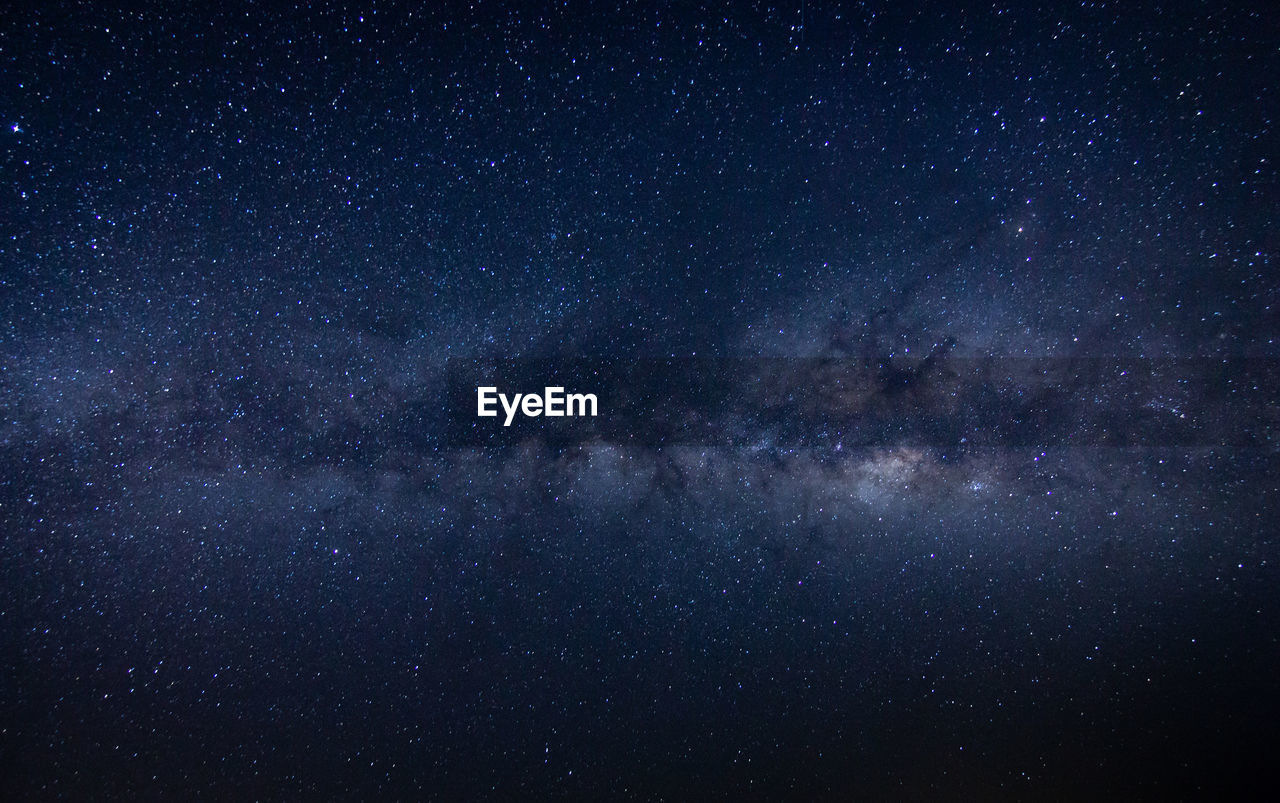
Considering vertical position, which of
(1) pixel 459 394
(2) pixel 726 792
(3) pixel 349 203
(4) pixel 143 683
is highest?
(3) pixel 349 203

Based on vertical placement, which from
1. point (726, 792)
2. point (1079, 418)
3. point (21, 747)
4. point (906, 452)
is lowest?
point (726, 792)

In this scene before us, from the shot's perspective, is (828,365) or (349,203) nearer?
(349,203)

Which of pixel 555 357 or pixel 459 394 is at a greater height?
pixel 555 357

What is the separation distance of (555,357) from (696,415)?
2.19 feet

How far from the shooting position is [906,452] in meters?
1.86

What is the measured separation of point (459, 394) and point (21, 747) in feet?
7.29

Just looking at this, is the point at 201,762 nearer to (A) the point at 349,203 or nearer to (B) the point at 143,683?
(B) the point at 143,683

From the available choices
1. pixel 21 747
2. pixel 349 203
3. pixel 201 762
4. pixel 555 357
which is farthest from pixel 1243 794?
pixel 21 747

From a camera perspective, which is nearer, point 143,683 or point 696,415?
point 143,683

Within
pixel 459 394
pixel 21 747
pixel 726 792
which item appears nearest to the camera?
pixel 21 747

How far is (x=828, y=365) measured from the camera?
1.84 metres

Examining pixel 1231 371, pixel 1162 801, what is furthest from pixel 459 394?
pixel 1162 801

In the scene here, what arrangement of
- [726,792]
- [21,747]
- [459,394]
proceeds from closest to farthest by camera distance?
[21,747], [459,394], [726,792]

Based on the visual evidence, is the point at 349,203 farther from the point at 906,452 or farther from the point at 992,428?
the point at 992,428
